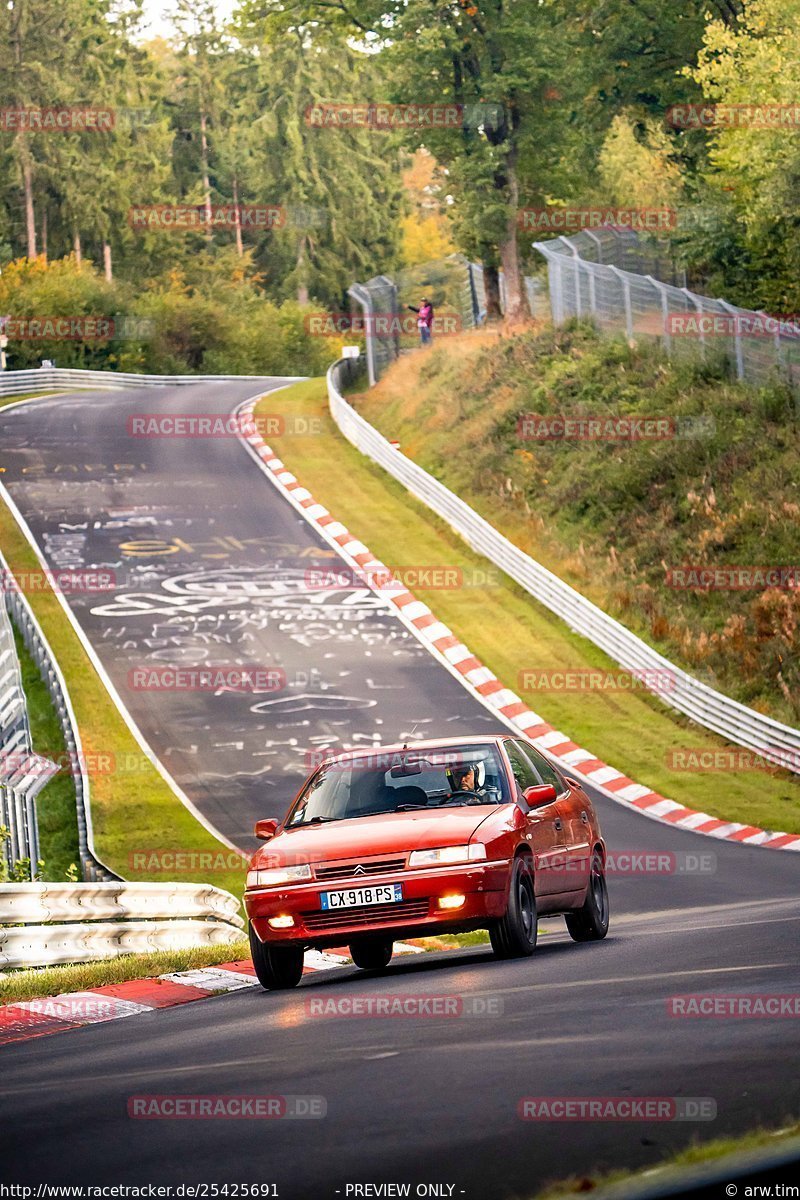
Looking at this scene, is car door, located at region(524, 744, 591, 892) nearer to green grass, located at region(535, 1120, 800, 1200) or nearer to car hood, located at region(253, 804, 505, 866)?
car hood, located at region(253, 804, 505, 866)

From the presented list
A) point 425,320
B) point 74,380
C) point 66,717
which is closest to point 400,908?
point 66,717

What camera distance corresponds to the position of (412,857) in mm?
10859

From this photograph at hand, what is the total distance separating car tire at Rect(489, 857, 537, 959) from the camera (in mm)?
10930

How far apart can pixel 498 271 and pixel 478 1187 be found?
169 ft

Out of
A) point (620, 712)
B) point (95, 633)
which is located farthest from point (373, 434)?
point (620, 712)

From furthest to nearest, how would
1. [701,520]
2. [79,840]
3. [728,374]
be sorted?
[728,374], [701,520], [79,840]

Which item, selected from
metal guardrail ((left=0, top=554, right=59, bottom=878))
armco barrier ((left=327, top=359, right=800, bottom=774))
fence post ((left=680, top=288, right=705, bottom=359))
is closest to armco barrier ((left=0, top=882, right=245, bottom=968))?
metal guardrail ((left=0, top=554, right=59, bottom=878))

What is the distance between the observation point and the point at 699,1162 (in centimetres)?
438

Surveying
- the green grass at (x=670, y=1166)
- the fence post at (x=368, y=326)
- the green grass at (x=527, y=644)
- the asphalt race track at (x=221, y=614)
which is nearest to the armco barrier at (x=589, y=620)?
the green grass at (x=527, y=644)

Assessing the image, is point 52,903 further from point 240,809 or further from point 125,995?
point 240,809

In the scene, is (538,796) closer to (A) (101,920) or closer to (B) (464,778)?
(B) (464,778)

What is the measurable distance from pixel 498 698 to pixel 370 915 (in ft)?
58.2

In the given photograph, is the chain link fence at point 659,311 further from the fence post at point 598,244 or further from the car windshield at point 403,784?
the car windshield at point 403,784

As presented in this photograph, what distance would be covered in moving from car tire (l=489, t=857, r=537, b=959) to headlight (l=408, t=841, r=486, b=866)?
0.89ft
